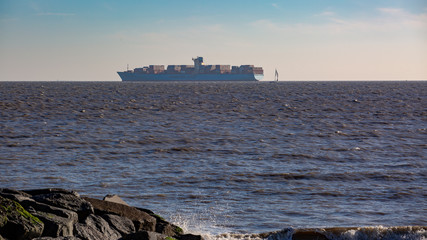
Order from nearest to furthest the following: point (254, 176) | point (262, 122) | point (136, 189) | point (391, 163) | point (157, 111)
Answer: point (136, 189) → point (254, 176) → point (391, 163) → point (262, 122) → point (157, 111)

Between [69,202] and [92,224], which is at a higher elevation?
[69,202]

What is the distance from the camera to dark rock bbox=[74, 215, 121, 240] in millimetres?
8188

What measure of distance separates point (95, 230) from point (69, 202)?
103 cm

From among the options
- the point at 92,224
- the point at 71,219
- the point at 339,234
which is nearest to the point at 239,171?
the point at 339,234

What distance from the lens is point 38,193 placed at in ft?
A: 33.1

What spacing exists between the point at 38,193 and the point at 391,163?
478 inches

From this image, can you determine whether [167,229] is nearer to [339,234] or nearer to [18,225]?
[18,225]

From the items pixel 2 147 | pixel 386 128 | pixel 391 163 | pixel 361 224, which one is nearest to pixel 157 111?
pixel 386 128

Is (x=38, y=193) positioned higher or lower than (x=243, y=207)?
higher

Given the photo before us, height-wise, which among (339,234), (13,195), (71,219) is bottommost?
(339,234)

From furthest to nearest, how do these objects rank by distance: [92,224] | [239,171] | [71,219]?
1. [239,171]
2. [92,224]
3. [71,219]

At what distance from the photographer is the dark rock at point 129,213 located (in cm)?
941

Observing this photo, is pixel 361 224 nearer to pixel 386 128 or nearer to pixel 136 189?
pixel 136 189

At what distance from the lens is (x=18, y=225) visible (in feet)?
25.1
